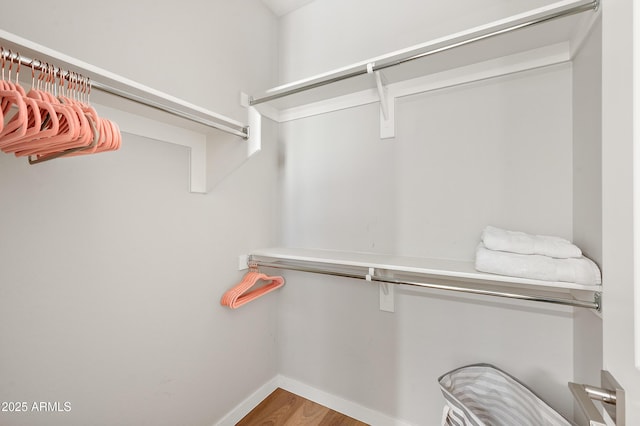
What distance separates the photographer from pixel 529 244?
935 millimetres

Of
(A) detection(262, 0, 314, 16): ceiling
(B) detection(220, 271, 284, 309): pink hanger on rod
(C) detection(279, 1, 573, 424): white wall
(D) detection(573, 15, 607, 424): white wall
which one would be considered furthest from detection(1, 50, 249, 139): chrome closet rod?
(D) detection(573, 15, 607, 424): white wall

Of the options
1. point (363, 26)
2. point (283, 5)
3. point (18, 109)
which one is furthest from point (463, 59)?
point (18, 109)

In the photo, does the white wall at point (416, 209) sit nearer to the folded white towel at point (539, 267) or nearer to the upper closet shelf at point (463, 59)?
the upper closet shelf at point (463, 59)

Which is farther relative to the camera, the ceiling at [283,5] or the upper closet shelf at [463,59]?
the ceiling at [283,5]

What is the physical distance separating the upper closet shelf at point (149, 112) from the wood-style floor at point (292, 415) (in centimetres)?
126

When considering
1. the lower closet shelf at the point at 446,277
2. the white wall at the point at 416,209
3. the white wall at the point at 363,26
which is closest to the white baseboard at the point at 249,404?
the white wall at the point at 416,209

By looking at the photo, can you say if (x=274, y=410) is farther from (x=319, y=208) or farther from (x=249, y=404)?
(x=319, y=208)

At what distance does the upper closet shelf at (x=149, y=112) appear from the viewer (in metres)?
0.62

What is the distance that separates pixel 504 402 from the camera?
1084 mm

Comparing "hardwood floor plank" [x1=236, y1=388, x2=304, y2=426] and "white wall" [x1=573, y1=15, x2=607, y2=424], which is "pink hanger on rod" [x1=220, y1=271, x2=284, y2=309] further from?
"white wall" [x1=573, y1=15, x2=607, y2=424]

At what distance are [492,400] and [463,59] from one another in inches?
55.8

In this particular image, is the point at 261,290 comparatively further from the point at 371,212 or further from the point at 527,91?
the point at 527,91

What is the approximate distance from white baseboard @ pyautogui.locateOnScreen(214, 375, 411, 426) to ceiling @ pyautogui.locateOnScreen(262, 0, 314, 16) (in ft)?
7.61

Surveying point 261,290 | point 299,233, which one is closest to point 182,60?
point 299,233
